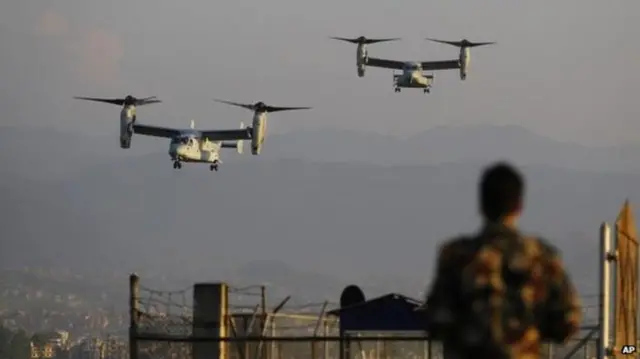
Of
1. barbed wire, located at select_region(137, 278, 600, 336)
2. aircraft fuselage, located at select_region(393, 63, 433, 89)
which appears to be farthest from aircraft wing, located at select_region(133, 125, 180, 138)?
barbed wire, located at select_region(137, 278, 600, 336)

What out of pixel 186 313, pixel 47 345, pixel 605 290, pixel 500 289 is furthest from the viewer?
pixel 47 345

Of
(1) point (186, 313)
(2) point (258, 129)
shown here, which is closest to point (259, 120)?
(2) point (258, 129)

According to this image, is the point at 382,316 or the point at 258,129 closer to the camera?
the point at 382,316

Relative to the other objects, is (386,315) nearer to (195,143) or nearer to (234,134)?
(195,143)

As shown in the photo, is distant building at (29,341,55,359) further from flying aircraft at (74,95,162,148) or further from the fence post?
the fence post

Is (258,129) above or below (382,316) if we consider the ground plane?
above

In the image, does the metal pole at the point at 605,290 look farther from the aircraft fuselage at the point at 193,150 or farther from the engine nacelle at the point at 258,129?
the engine nacelle at the point at 258,129
